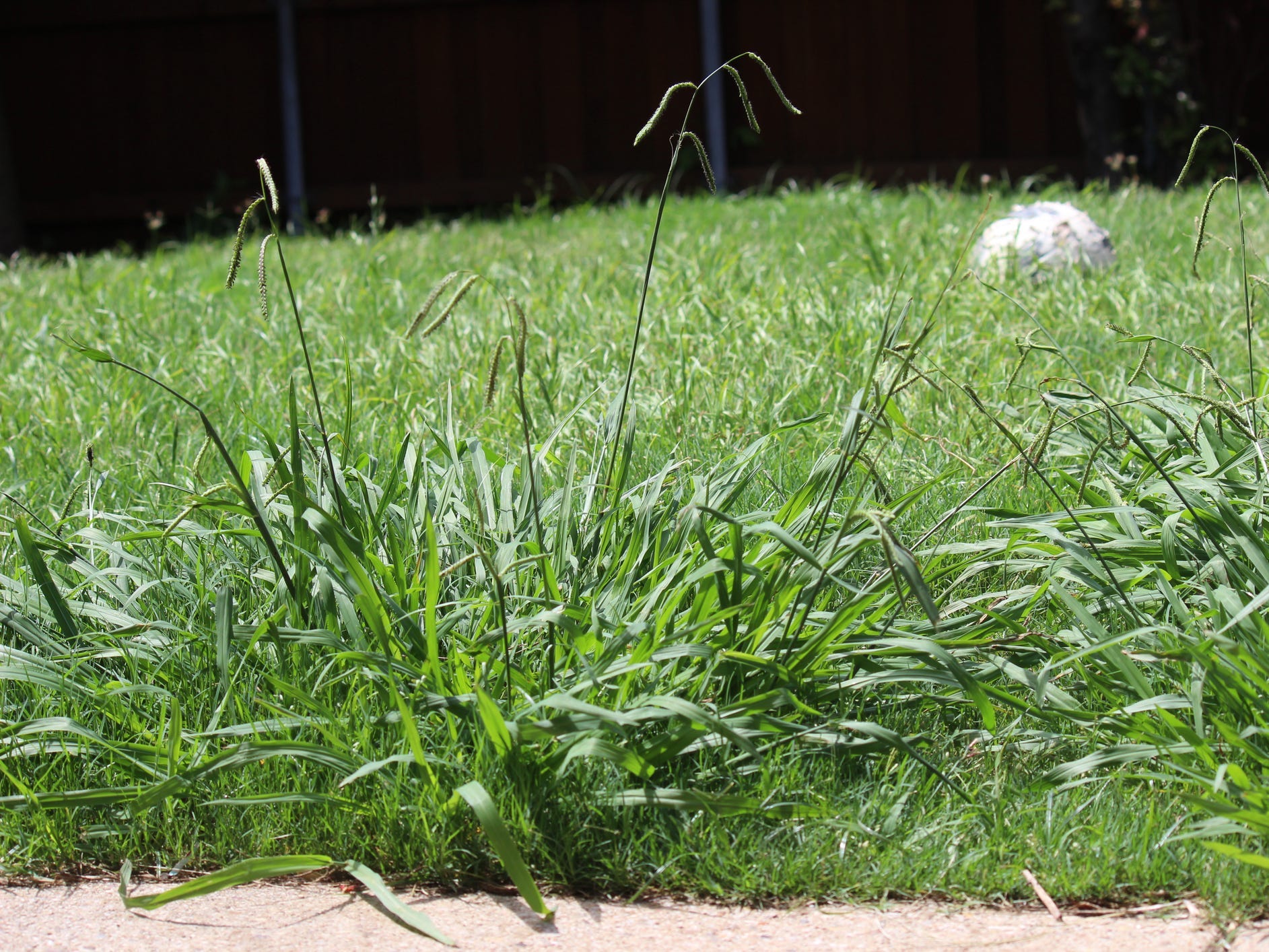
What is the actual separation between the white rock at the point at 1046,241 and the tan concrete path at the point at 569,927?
125 inches

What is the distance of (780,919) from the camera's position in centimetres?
159

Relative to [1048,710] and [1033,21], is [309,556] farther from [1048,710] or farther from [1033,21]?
[1033,21]

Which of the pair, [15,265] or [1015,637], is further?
[15,265]

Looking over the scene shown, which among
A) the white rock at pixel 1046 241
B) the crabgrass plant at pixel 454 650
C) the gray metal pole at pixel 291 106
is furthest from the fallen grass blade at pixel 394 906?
the gray metal pole at pixel 291 106

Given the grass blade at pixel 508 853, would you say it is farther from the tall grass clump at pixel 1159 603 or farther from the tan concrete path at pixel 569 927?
the tall grass clump at pixel 1159 603

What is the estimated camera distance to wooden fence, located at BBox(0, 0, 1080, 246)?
9.20 m

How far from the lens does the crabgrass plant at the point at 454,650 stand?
5.61ft

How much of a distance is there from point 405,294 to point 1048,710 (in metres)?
3.24

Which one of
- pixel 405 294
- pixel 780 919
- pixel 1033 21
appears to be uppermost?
pixel 1033 21

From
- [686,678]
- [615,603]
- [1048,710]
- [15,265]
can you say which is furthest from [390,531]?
[15,265]

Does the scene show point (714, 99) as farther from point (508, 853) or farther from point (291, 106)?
point (508, 853)

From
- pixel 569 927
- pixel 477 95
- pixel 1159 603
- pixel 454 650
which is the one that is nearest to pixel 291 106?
pixel 477 95

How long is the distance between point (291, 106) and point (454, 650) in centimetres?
813

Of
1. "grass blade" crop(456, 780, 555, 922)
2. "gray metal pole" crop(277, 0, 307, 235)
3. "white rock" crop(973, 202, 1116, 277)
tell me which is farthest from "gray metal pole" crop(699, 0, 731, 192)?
"grass blade" crop(456, 780, 555, 922)
